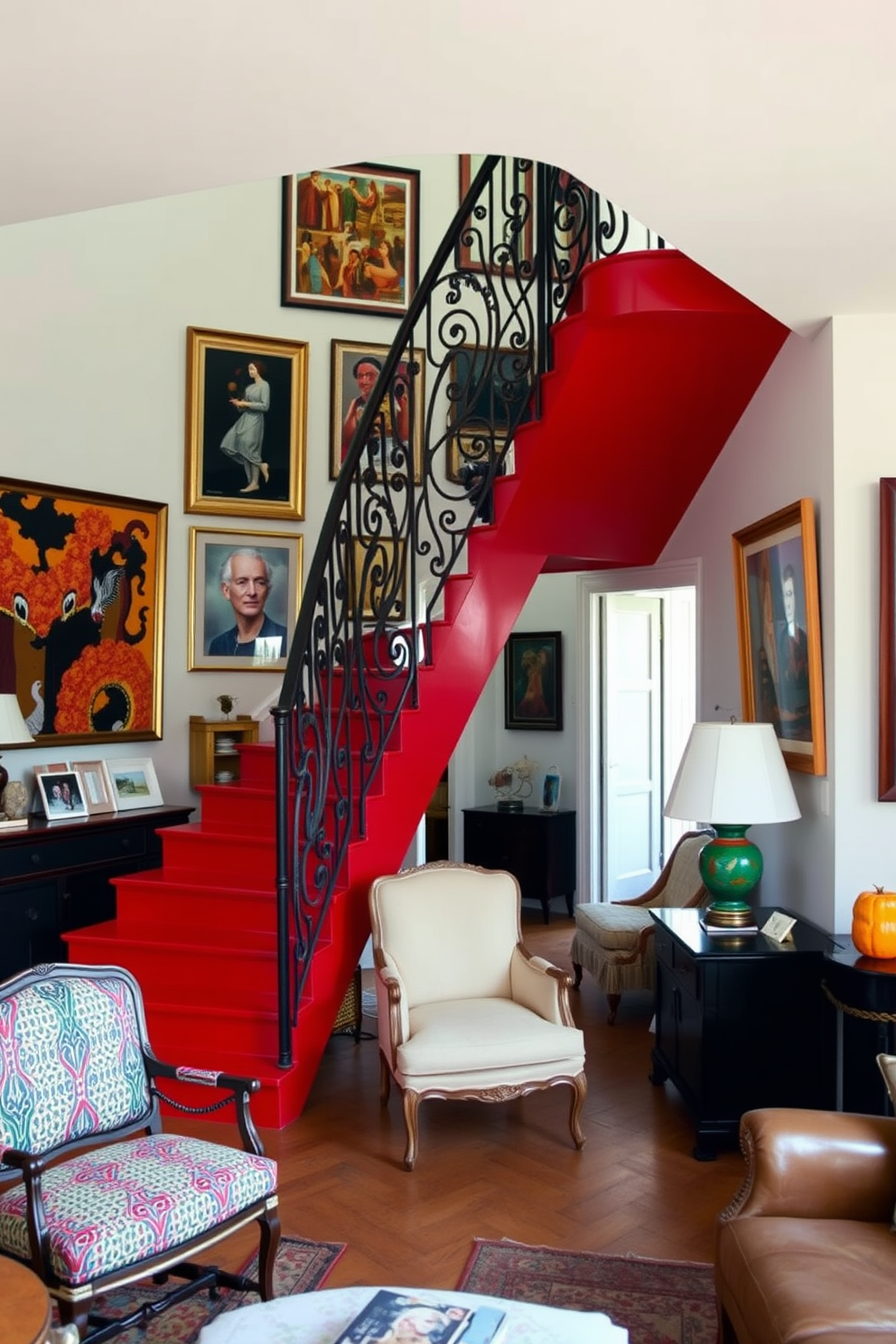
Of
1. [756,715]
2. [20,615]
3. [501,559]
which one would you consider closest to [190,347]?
[20,615]

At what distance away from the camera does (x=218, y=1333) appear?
2.10 metres

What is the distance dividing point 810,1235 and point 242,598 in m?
4.79

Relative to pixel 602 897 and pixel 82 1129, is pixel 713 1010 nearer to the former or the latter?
pixel 82 1129

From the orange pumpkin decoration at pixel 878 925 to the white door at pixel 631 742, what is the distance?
3.47m

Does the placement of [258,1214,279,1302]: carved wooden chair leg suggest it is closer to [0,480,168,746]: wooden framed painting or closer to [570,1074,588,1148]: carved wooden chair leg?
[570,1074,588,1148]: carved wooden chair leg

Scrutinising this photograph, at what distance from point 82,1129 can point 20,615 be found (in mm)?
3153

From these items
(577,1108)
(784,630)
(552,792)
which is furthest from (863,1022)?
(552,792)

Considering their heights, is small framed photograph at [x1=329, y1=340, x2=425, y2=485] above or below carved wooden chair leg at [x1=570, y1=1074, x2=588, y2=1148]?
above

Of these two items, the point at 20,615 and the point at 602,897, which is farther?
the point at 602,897

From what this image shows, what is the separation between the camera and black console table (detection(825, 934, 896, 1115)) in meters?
3.41

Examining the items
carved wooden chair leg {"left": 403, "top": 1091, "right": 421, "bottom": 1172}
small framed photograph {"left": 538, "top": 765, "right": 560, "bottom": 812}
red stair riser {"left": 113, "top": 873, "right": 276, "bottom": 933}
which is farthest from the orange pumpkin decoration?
small framed photograph {"left": 538, "top": 765, "right": 560, "bottom": 812}

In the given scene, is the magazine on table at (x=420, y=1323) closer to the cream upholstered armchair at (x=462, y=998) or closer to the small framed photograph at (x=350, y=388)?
the cream upholstered armchair at (x=462, y=998)

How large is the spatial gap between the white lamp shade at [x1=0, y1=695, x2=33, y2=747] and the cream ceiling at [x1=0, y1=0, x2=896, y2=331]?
2351mm

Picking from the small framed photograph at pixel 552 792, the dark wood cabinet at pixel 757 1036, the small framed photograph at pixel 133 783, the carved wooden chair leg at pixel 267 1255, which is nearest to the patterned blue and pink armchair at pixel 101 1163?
the carved wooden chair leg at pixel 267 1255
